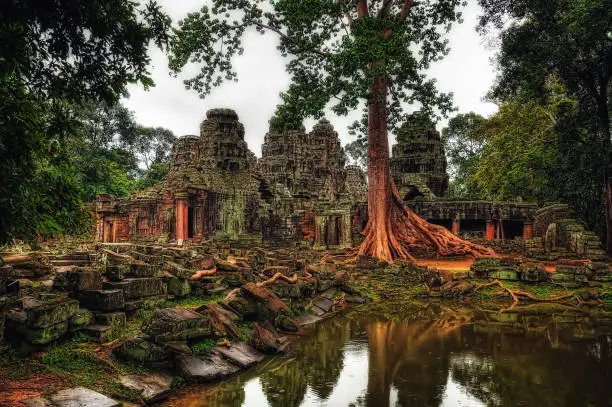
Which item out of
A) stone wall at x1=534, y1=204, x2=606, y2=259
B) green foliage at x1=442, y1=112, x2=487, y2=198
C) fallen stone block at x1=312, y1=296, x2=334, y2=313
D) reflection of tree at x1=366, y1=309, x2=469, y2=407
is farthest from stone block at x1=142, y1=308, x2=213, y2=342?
green foliage at x1=442, y1=112, x2=487, y2=198

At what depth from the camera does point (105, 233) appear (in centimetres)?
2516

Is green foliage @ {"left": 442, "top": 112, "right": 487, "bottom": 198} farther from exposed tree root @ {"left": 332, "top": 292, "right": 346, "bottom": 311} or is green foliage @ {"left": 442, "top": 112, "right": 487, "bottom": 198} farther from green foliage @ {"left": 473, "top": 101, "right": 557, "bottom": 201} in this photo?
exposed tree root @ {"left": 332, "top": 292, "right": 346, "bottom": 311}

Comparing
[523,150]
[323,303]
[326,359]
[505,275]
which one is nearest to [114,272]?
[326,359]

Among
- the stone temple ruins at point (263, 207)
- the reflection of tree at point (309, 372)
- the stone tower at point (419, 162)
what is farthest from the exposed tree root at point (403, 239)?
the stone tower at point (419, 162)

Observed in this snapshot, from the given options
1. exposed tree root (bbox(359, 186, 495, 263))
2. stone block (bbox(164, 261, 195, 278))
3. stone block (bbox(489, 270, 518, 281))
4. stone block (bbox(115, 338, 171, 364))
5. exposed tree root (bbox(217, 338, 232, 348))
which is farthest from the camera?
exposed tree root (bbox(359, 186, 495, 263))

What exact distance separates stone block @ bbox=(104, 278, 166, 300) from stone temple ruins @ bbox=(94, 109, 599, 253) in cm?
1139

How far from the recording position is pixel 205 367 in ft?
14.2

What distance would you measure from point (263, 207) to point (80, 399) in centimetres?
1803

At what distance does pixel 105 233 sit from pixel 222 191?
363 inches

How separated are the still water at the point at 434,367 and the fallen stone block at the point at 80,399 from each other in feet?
2.03

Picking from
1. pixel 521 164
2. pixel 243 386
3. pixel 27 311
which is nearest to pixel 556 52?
pixel 521 164

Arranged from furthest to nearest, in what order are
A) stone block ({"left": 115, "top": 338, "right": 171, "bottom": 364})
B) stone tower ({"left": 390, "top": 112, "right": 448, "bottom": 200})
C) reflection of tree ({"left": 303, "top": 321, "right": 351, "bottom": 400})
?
stone tower ({"left": 390, "top": 112, "right": 448, "bottom": 200}) → reflection of tree ({"left": 303, "top": 321, "right": 351, "bottom": 400}) → stone block ({"left": 115, "top": 338, "right": 171, "bottom": 364})

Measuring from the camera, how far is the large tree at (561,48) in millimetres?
10995

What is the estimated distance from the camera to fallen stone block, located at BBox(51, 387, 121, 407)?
3.13m
